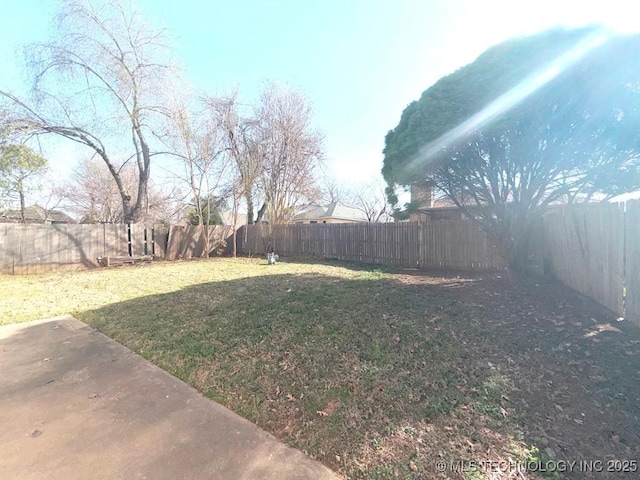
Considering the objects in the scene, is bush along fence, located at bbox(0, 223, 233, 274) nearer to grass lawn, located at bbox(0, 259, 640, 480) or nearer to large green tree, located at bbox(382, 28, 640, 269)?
grass lawn, located at bbox(0, 259, 640, 480)

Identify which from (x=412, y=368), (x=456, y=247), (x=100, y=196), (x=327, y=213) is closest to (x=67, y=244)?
(x=412, y=368)

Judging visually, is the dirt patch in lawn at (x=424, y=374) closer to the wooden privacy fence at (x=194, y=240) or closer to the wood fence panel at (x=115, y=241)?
the wood fence panel at (x=115, y=241)

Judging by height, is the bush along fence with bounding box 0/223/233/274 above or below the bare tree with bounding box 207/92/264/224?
below

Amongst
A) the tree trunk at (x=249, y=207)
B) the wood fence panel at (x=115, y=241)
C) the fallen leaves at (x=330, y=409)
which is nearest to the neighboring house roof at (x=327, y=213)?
the tree trunk at (x=249, y=207)

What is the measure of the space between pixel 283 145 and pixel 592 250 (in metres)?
12.1

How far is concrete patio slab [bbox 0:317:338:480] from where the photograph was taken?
1748 mm

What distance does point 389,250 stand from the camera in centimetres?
1019

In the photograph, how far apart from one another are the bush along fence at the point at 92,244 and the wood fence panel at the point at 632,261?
1350 cm

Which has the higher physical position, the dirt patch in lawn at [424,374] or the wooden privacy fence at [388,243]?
the wooden privacy fence at [388,243]

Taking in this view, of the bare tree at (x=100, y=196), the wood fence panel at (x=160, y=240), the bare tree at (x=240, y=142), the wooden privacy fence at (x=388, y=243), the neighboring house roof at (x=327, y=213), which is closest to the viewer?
the wooden privacy fence at (x=388, y=243)

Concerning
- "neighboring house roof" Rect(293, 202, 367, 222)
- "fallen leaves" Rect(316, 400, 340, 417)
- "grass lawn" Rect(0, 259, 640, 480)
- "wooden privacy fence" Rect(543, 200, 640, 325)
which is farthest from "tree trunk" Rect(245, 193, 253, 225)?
"fallen leaves" Rect(316, 400, 340, 417)

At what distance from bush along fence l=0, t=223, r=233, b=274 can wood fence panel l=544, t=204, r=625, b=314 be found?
12709mm

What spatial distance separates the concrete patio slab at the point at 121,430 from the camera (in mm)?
1748

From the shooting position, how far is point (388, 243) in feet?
33.6
